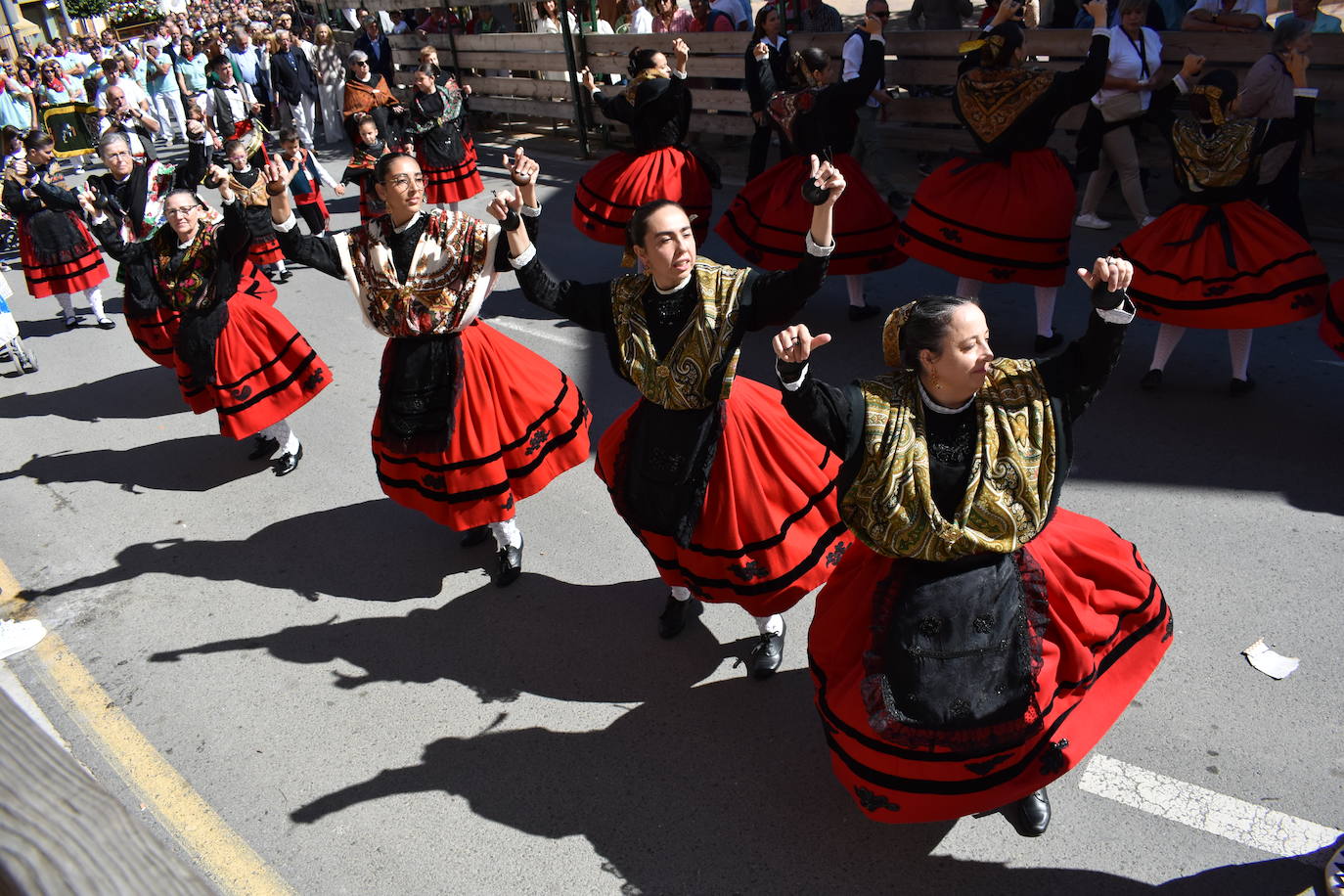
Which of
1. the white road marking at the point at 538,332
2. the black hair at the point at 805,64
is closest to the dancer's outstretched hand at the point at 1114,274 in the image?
the black hair at the point at 805,64

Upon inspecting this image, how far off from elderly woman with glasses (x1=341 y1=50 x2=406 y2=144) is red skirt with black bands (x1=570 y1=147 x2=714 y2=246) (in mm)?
2987

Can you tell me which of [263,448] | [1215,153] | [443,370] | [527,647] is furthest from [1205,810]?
[263,448]

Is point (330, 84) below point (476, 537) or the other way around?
the other way around

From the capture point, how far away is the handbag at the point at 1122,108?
26.9ft

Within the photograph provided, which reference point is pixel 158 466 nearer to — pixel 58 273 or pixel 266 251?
pixel 266 251

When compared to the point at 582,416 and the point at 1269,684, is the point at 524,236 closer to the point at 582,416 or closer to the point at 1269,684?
the point at 582,416

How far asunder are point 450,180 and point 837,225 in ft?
17.3

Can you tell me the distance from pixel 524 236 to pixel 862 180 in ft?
12.6

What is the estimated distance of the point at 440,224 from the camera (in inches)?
182

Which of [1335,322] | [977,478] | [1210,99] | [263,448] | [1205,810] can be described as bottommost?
[263,448]

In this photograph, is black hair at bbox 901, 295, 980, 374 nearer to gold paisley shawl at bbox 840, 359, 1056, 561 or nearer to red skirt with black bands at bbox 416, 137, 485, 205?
gold paisley shawl at bbox 840, 359, 1056, 561

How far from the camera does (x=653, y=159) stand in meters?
7.96

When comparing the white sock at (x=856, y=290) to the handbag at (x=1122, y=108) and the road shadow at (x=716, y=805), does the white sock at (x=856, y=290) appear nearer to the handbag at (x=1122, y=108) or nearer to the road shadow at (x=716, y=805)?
the handbag at (x=1122, y=108)

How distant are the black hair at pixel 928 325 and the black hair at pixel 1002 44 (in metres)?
4.11
